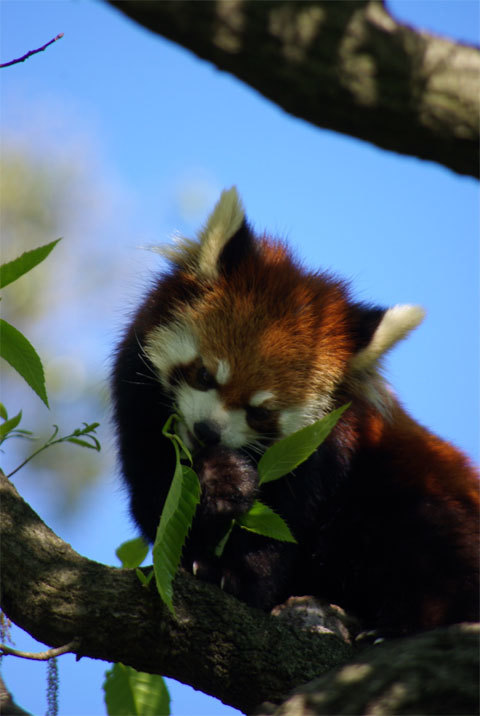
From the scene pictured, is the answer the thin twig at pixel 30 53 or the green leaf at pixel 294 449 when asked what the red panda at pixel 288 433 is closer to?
the green leaf at pixel 294 449

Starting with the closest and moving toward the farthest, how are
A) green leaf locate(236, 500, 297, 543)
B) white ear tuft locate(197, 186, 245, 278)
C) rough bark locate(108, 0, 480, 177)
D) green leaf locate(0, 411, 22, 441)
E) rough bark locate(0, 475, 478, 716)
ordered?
rough bark locate(108, 0, 480, 177) → rough bark locate(0, 475, 478, 716) → green leaf locate(0, 411, 22, 441) → green leaf locate(236, 500, 297, 543) → white ear tuft locate(197, 186, 245, 278)

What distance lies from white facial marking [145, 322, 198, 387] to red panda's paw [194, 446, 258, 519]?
53 cm

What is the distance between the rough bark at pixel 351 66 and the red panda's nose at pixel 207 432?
195 centimetres

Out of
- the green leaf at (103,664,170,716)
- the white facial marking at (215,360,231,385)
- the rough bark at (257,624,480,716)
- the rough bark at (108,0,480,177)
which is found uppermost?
the white facial marking at (215,360,231,385)

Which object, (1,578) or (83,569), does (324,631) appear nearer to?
(83,569)

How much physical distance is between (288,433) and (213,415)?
48 cm

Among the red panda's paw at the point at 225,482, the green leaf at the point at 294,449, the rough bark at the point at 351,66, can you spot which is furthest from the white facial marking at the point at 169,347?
the rough bark at the point at 351,66

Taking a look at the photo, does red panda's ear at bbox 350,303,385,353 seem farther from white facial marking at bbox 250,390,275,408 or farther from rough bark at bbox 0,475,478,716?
rough bark at bbox 0,475,478,716

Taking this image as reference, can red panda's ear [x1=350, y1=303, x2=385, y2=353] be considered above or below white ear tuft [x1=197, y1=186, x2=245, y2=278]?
below

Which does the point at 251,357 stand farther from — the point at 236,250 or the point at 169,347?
the point at 236,250

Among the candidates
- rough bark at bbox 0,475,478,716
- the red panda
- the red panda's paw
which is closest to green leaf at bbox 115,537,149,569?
the red panda

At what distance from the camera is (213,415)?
361cm

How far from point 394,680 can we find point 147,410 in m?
2.01

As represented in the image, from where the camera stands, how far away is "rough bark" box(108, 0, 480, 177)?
1727 mm
